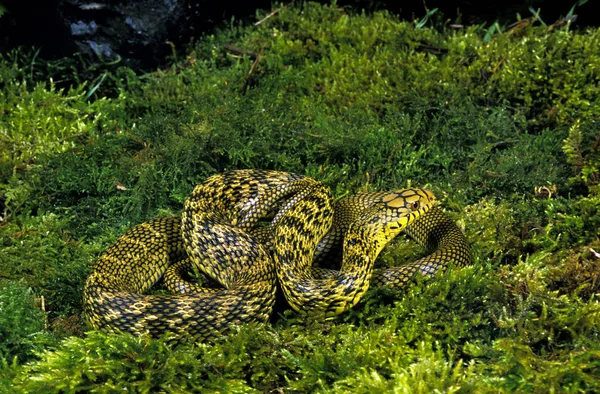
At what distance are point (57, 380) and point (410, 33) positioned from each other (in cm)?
525

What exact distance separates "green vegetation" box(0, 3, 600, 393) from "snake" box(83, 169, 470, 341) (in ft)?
0.58

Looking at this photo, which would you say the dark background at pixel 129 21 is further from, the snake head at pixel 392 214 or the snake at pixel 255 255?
the snake head at pixel 392 214

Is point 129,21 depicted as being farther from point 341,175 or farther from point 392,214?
point 392,214

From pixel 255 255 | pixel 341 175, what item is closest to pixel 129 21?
pixel 341 175

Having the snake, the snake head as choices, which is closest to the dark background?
the snake

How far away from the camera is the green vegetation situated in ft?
12.7

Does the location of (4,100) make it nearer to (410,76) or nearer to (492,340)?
(410,76)

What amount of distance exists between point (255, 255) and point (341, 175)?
5.37 feet

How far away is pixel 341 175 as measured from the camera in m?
5.92

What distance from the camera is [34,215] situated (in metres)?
5.79

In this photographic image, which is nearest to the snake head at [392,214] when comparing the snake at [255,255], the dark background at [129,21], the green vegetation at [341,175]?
the snake at [255,255]

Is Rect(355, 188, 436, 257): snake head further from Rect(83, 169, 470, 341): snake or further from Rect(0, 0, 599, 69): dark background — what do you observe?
Rect(0, 0, 599, 69): dark background

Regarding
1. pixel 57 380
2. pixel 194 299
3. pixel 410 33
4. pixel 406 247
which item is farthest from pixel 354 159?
pixel 57 380

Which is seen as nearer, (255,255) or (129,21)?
(255,255)
